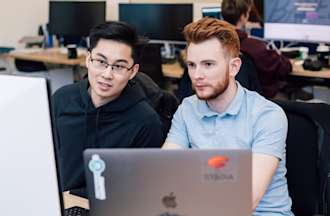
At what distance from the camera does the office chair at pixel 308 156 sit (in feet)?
5.42

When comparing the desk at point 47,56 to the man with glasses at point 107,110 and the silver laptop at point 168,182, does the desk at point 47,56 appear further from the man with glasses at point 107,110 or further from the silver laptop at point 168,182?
the silver laptop at point 168,182

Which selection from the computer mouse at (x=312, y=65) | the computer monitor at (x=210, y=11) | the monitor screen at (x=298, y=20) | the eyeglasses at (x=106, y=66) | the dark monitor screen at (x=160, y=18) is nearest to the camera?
the eyeglasses at (x=106, y=66)

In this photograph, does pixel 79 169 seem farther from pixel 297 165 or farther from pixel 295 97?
pixel 295 97

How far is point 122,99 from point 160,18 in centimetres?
284

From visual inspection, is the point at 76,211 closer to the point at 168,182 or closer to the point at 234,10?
the point at 168,182

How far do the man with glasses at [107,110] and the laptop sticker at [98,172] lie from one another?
85cm

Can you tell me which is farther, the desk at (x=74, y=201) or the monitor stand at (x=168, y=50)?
the monitor stand at (x=168, y=50)

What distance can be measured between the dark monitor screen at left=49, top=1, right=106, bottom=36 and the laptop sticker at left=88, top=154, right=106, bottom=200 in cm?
419

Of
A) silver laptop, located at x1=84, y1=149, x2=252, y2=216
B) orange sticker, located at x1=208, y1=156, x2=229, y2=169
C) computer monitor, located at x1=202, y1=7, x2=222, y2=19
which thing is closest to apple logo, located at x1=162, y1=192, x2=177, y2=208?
silver laptop, located at x1=84, y1=149, x2=252, y2=216

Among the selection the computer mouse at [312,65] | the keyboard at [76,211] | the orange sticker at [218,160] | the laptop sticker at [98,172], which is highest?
the orange sticker at [218,160]

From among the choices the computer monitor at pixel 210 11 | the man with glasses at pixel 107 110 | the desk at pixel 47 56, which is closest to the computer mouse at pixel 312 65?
the computer monitor at pixel 210 11

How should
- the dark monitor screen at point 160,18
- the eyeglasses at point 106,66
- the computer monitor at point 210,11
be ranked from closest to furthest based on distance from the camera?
the eyeglasses at point 106,66, the computer monitor at point 210,11, the dark monitor screen at point 160,18

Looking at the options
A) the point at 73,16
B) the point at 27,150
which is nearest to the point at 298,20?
the point at 73,16

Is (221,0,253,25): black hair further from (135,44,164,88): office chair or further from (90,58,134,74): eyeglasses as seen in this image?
(90,58,134,74): eyeglasses
